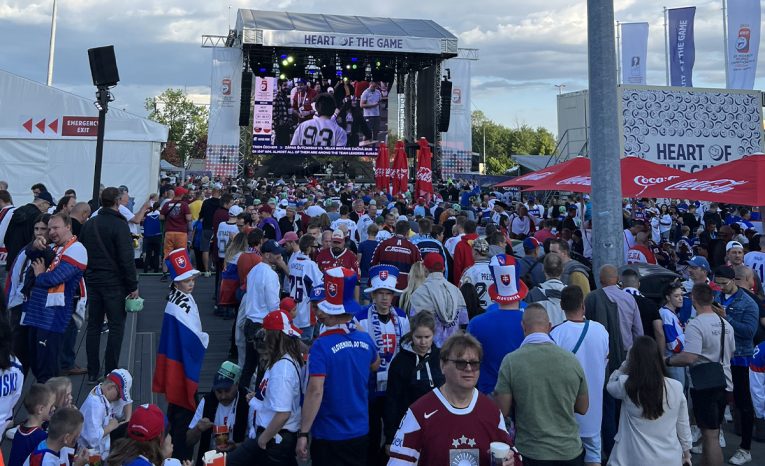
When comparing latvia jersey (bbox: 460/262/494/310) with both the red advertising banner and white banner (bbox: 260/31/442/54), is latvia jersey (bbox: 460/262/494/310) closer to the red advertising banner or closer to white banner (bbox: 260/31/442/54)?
the red advertising banner

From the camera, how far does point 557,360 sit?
12.5 ft

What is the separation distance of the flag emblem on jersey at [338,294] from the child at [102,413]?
5.45 ft

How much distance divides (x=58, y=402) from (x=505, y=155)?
82.8 meters

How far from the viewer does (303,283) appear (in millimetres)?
7324

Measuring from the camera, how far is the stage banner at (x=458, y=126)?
34938mm

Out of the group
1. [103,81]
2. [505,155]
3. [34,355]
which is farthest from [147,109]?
[34,355]

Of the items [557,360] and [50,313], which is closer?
[557,360]

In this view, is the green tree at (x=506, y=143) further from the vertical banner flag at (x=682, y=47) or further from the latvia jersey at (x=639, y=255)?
the latvia jersey at (x=639, y=255)

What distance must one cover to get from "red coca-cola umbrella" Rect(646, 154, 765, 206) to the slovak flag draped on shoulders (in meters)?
6.39

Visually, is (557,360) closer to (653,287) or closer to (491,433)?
(491,433)

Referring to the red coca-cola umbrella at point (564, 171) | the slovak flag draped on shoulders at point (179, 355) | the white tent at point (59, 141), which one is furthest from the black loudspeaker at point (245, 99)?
the slovak flag draped on shoulders at point (179, 355)

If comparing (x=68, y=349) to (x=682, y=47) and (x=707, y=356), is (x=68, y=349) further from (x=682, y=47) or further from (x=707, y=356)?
(x=682, y=47)

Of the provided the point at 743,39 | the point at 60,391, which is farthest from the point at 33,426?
the point at 743,39

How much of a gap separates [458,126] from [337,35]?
26.2 feet
